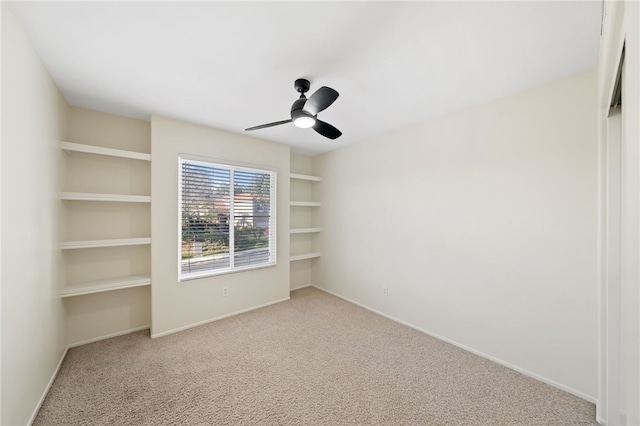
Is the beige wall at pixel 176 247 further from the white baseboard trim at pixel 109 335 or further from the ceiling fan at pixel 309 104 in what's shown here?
the ceiling fan at pixel 309 104

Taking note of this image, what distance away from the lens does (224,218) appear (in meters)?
3.35

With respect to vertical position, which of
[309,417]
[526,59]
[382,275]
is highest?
[526,59]

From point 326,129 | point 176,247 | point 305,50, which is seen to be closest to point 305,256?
point 176,247

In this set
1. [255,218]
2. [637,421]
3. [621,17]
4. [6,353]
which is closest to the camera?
[637,421]

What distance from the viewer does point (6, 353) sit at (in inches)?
53.1

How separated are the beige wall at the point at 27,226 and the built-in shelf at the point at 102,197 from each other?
18 cm

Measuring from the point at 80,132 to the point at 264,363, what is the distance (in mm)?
3092

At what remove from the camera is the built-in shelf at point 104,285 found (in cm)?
238

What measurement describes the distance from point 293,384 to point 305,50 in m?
2.56

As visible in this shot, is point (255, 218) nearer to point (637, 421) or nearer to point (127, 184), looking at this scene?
point (127, 184)

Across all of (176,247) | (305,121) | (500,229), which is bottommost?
(176,247)

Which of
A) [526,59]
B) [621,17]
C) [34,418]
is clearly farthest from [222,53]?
[34,418]

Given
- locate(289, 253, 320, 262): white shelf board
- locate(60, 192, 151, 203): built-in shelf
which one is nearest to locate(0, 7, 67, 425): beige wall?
locate(60, 192, 151, 203): built-in shelf

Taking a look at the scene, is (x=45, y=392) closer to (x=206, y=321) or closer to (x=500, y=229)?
(x=206, y=321)
